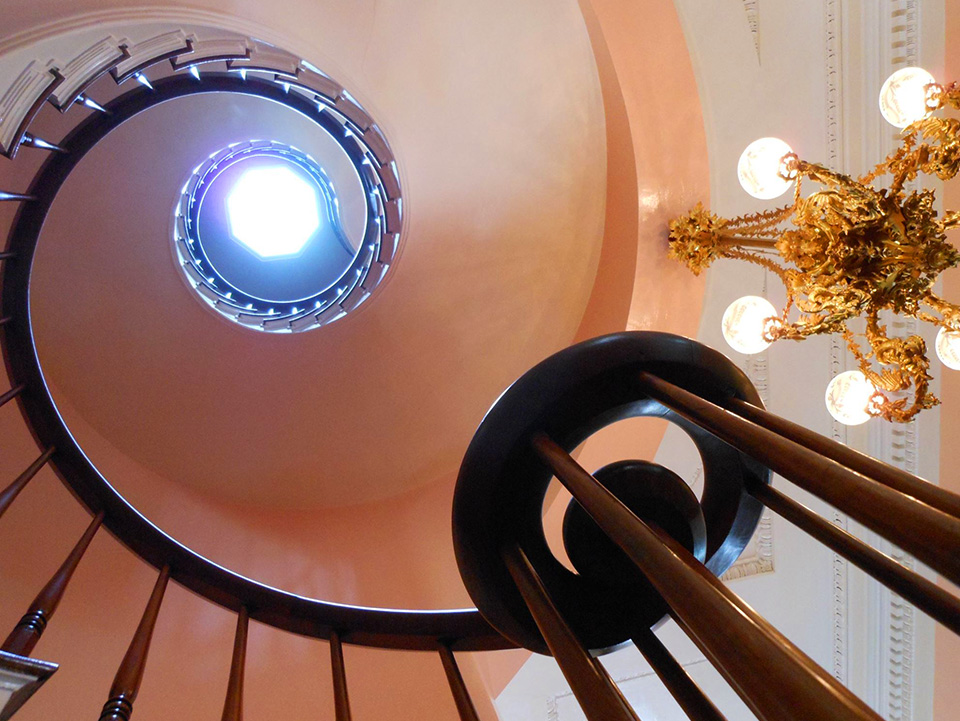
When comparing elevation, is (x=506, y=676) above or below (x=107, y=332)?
below

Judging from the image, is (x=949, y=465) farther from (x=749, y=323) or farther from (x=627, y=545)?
(x=627, y=545)

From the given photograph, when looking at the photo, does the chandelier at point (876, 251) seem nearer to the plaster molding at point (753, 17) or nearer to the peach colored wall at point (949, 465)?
the plaster molding at point (753, 17)

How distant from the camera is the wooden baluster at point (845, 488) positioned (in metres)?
0.64

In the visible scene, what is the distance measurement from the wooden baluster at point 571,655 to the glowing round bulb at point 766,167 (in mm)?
3176

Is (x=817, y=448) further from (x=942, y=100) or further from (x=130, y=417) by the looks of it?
(x=130, y=417)

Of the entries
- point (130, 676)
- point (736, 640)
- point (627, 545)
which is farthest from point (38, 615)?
point (736, 640)

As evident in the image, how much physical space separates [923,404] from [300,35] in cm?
454

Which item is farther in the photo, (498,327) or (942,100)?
(498,327)

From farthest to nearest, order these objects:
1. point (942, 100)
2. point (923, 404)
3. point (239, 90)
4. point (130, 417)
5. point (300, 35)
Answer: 1. point (130, 417)
2. point (239, 90)
3. point (300, 35)
4. point (923, 404)
5. point (942, 100)

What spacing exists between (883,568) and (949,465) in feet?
16.8

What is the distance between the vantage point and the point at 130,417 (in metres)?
6.17

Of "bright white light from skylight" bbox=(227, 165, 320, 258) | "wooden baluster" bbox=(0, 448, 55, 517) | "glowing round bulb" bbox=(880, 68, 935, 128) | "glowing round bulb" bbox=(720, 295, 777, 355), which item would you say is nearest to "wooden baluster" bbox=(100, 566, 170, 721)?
"wooden baluster" bbox=(0, 448, 55, 517)

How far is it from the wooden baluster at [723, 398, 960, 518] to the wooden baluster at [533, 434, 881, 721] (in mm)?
221

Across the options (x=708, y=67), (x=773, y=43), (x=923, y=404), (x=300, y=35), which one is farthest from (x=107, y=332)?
(x=923, y=404)
